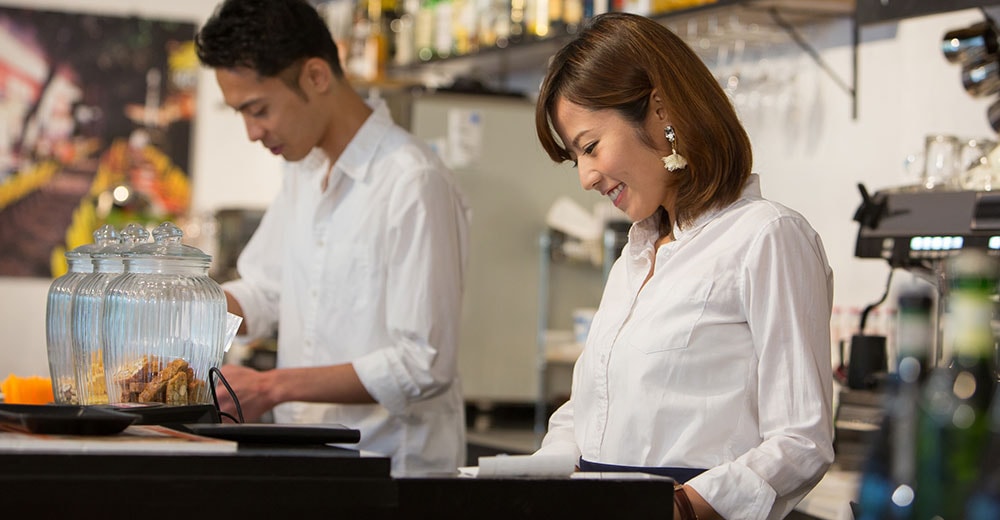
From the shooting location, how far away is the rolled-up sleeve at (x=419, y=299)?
2.32m

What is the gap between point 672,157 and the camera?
173 centimetres

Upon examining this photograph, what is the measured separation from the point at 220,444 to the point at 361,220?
1349 mm

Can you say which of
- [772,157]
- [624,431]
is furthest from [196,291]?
[772,157]

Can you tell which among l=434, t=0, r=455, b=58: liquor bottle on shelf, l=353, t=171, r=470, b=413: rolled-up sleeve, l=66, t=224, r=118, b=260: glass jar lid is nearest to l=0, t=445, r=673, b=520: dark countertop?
l=66, t=224, r=118, b=260: glass jar lid

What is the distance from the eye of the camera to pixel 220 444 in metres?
1.16

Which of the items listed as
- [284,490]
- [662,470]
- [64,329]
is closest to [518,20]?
[64,329]

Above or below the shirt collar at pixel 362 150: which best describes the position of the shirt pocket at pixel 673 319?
below

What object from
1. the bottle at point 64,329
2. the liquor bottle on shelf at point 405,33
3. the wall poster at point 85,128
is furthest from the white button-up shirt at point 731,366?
the wall poster at point 85,128

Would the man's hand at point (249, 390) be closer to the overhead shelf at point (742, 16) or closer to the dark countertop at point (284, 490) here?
the dark countertop at point (284, 490)

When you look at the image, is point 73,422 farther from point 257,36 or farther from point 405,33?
point 405,33

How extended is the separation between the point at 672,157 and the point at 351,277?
935 millimetres

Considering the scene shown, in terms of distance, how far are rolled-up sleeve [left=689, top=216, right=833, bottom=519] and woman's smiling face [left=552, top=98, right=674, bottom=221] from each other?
20 cm

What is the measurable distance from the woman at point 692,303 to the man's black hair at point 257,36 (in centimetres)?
79

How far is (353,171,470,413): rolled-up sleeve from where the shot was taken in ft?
7.62
